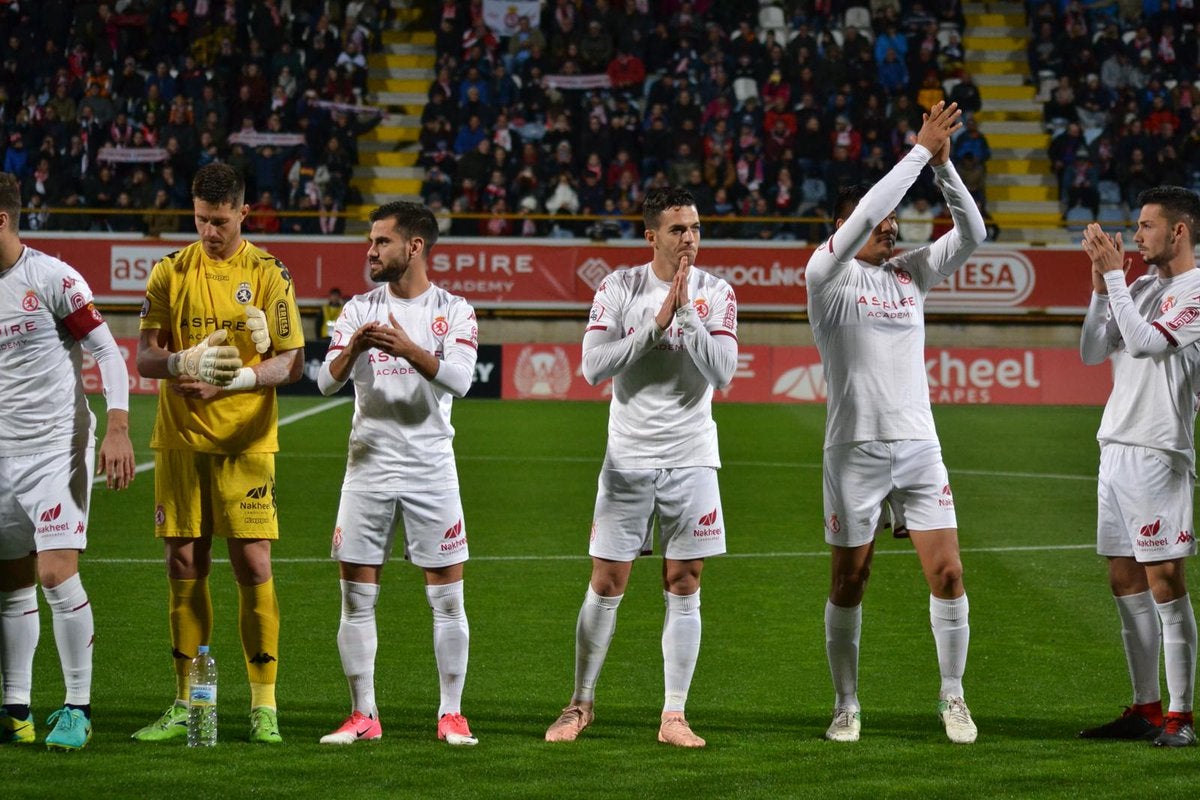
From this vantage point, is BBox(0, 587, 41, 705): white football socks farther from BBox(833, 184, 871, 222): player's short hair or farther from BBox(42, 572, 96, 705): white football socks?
BBox(833, 184, 871, 222): player's short hair

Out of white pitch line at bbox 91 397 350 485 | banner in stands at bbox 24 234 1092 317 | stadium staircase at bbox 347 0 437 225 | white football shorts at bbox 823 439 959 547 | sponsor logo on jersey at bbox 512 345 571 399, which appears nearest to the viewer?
white football shorts at bbox 823 439 959 547

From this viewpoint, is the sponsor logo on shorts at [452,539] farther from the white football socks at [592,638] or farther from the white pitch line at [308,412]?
the white pitch line at [308,412]

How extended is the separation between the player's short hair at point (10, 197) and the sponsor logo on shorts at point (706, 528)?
288cm

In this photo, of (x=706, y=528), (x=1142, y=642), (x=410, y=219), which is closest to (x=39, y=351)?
(x=410, y=219)

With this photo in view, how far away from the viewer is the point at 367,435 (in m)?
6.27

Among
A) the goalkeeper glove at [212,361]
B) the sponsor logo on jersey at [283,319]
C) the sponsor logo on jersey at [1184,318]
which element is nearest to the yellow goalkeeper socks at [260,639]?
the goalkeeper glove at [212,361]

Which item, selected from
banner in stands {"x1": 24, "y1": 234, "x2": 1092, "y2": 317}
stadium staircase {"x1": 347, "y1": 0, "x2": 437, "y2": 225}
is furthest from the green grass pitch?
stadium staircase {"x1": 347, "y1": 0, "x2": 437, "y2": 225}

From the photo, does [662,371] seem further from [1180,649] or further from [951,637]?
[1180,649]

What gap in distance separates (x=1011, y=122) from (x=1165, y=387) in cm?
2502

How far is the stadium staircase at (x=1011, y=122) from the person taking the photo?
95.2 feet

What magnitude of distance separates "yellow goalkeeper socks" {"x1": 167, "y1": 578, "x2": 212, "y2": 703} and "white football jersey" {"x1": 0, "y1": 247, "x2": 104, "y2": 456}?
72cm

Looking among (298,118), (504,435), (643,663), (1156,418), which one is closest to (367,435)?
(643,663)

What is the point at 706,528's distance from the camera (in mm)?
6316

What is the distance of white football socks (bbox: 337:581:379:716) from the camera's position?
20.4 feet
